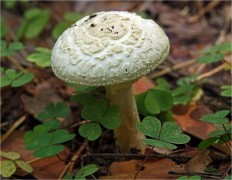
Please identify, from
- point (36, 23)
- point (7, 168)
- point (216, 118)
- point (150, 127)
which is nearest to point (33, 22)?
point (36, 23)

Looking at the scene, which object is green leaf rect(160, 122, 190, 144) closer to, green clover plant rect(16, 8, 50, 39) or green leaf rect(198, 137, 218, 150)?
green leaf rect(198, 137, 218, 150)

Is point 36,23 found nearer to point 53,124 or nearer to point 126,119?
point 53,124

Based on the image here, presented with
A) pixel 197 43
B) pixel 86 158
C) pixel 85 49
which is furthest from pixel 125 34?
pixel 197 43

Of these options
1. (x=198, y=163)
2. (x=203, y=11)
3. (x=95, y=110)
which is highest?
(x=203, y=11)

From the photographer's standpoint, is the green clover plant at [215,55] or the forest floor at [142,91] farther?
the green clover plant at [215,55]

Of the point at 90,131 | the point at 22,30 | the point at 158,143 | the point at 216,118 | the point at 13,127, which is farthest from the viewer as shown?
the point at 22,30

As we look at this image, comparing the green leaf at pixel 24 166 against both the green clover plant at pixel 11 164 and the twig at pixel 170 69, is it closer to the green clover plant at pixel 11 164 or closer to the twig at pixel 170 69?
the green clover plant at pixel 11 164

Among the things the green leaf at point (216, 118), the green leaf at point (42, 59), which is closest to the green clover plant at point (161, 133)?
the green leaf at point (216, 118)
